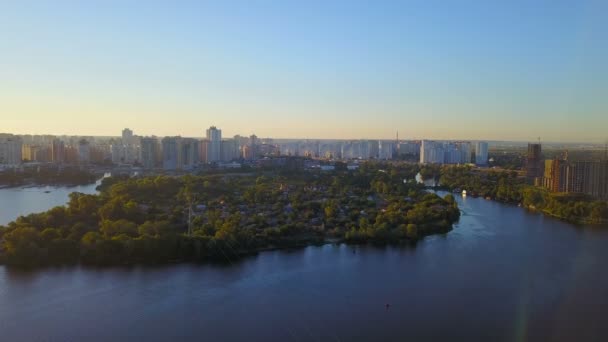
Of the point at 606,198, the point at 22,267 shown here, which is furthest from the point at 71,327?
the point at 606,198

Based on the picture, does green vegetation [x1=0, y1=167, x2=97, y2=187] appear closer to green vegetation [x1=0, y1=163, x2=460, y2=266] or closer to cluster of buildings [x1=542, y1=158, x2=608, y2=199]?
green vegetation [x1=0, y1=163, x2=460, y2=266]

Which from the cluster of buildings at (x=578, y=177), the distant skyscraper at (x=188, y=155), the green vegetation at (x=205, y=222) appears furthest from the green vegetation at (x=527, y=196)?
the distant skyscraper at (x=188, y=155)

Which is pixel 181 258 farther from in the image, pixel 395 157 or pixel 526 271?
pixel 395 157

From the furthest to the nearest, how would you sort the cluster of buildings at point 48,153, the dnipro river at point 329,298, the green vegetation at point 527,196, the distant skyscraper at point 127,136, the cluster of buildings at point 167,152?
the distant skyscraper at point 127,136 < the cluster of buildings at point 167,152 < the cluster of buildings at point 48,153 < the green vegetation at point 527,196 < the dnipro river at point 329,298

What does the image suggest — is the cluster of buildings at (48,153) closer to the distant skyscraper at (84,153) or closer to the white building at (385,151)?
the distant skyscraper at (84,153)

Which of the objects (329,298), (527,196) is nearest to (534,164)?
(527,196)

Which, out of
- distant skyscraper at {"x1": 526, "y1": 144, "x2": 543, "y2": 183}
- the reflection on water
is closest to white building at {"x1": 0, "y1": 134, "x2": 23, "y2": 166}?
the reflection on water

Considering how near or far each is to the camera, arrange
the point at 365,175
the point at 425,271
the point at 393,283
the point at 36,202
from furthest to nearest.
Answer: the point at 365,175
the point at 36,202
the point at 425,271
the point at 393,283
